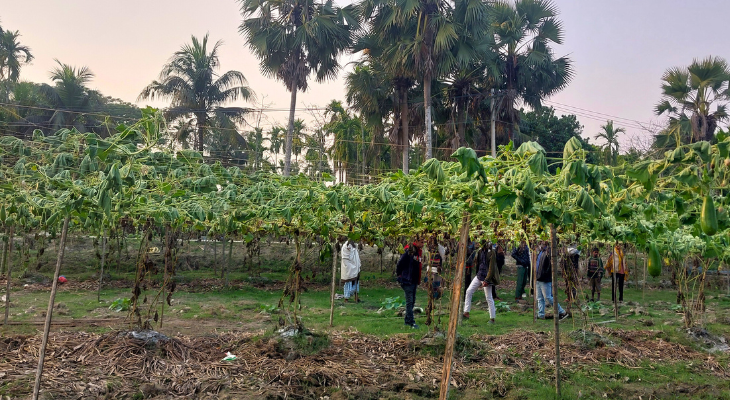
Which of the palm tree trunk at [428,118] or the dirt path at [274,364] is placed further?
the palm tree trunk at [428,118]

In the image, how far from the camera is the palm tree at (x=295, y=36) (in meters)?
18.6

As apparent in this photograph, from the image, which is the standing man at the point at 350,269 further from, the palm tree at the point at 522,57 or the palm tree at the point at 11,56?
the palm tree at the point at 11,56

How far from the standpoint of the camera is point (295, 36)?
1872 cm

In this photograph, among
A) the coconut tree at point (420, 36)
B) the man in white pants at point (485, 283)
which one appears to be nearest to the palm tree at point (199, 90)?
the coconut tree at point (420, 36)

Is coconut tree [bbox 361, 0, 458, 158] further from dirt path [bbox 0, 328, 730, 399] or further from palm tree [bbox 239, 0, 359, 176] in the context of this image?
dirt path [bbox 0, 328, 730, 399]

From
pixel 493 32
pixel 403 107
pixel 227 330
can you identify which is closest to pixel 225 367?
Result: pixel 227 330

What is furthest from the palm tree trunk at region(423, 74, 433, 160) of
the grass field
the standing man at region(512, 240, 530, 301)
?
the grass field

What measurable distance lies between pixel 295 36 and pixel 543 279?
12.6 meters

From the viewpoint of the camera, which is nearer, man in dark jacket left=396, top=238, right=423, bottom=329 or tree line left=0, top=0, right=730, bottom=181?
man in dark jacket left=396, top=238, right=423, bottom=329

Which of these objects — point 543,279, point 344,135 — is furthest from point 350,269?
point 344,135

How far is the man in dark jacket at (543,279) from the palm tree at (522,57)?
454 inches

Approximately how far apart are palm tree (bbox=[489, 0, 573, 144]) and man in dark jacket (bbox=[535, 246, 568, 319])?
11.5m

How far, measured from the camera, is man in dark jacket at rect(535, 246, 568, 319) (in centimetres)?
1073

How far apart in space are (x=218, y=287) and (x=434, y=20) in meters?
11.2
